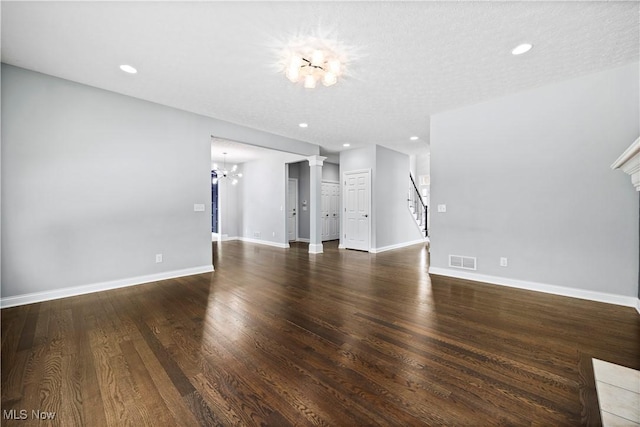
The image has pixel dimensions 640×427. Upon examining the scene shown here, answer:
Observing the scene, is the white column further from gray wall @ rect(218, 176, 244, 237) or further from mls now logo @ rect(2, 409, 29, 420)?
mls now logo @ rect(2, 409, 29, 420)

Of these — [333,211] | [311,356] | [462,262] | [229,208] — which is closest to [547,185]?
[462,262]

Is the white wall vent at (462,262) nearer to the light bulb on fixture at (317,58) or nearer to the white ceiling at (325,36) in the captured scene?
the white ceiling at (325,36)

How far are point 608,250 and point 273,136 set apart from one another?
18.6 feet

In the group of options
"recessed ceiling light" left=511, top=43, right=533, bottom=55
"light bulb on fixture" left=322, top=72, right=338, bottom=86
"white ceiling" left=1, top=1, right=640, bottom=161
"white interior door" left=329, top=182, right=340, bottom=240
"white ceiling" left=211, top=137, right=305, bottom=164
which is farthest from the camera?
"white interior door" left=329, top=182, right=340, bottom=240

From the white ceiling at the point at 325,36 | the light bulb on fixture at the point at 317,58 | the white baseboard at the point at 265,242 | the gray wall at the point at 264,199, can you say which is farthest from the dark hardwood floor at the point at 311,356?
the gray wall at the point at 264,199

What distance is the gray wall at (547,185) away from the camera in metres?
3.10

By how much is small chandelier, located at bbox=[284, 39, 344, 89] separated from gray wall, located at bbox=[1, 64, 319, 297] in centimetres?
255

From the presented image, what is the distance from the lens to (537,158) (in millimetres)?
3611

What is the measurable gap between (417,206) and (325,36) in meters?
7.76

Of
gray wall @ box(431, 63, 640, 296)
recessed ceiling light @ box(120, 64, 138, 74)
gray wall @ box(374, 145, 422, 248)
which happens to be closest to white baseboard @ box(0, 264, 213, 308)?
recessed ceiling light @ box(120, 64, 138, 74)

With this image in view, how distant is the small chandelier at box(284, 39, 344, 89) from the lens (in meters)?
2.66

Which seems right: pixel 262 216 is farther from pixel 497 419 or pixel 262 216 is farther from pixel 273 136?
pixel 497 419

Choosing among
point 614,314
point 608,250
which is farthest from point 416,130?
point 614,314

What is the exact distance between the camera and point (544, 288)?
11.7ft
